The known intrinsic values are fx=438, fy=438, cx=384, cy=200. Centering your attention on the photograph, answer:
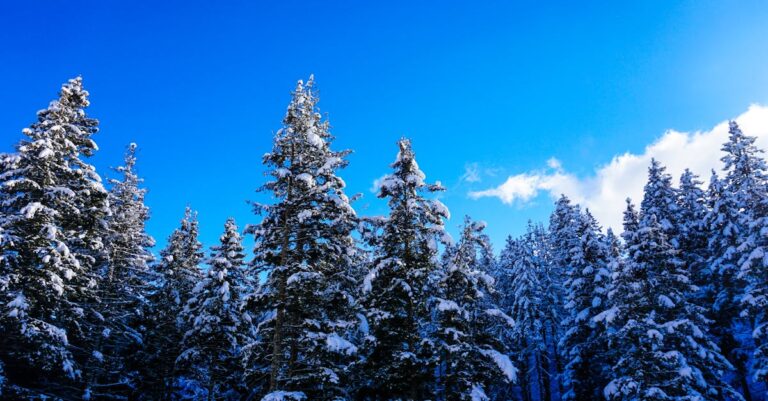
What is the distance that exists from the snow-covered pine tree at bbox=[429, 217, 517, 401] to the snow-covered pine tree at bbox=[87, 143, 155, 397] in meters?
17.6

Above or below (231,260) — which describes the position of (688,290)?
below

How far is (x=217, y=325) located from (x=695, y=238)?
3597 cm

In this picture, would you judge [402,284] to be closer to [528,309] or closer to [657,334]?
[657,334]

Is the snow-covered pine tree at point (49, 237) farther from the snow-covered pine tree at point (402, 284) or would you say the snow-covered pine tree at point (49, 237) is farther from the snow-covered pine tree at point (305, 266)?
the snow-covered pine tree at point (402, 284)

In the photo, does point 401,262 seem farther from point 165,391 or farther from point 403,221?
point 165,391

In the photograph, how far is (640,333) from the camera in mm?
22891

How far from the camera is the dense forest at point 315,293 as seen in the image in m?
16.4

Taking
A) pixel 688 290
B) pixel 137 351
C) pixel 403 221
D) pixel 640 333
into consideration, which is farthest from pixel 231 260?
pixel 688 290

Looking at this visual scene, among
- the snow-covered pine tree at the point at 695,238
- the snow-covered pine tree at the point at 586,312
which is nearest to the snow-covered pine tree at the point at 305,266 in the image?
the snow-covered pine tree at the point at 586,312

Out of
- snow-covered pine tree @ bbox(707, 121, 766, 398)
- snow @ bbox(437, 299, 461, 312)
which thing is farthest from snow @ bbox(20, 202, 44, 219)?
snow-covered pine tree @ bbox(707, 121, 766, 398)

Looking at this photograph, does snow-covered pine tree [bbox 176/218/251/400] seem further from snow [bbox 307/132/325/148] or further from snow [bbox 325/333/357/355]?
snow [bbox 307/132/325/148]

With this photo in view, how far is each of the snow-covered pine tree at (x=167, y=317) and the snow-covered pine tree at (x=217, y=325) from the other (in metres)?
1.25

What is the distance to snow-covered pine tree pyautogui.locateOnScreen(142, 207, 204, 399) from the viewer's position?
30812 mm

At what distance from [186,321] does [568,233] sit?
3021 centimetres
